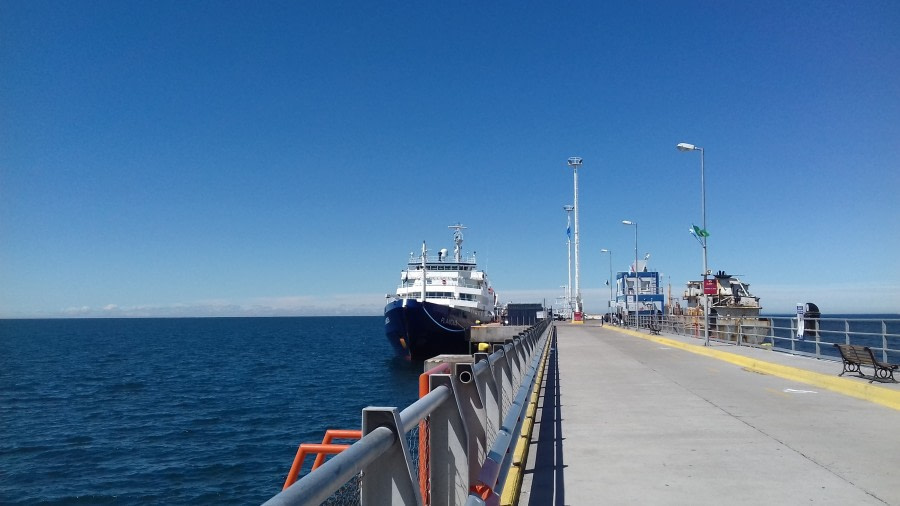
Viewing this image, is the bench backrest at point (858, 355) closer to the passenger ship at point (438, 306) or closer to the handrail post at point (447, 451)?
the handrail post at point (447, 451)

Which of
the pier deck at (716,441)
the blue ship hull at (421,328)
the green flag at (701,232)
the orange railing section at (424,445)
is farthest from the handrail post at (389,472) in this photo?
the blue ship hull at (421,328)

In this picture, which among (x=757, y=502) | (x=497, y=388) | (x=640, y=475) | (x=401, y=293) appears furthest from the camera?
(x=401, y=293)

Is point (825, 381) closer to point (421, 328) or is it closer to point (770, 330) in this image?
point (770, 330)

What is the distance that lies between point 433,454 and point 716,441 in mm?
5231

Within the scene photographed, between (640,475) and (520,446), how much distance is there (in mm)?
1391

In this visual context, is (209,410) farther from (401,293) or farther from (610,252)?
(610,252)

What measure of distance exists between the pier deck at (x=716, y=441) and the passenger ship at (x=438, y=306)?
3193cm

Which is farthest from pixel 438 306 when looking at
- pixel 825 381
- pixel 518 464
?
pixel 518 464

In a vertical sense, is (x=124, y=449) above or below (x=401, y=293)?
below

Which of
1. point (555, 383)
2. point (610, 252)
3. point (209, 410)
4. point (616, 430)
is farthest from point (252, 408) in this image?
point (610, 252)

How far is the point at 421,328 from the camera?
46125 mm

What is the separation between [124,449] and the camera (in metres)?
19.8

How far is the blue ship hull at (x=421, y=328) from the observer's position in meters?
45.5

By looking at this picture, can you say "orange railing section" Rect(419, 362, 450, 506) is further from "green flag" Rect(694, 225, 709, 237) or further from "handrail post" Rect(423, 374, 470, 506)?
"green flag" Rect(694, 225, 709, 237)
